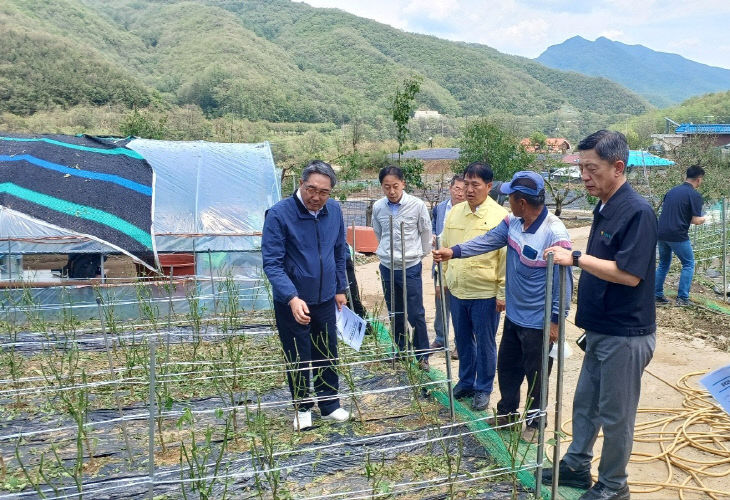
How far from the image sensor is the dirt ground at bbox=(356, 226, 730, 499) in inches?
116

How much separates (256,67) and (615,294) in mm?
49939

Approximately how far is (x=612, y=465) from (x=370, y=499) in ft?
3.27

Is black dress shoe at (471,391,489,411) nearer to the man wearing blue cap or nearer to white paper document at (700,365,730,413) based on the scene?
the man wearing blue cap

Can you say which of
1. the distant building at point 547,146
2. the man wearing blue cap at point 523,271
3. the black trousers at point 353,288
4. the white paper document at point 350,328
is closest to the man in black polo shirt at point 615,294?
the man wearing blue cap at point 523,271

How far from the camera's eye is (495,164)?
49.0 feet

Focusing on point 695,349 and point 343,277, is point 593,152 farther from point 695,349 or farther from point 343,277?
point 695,349

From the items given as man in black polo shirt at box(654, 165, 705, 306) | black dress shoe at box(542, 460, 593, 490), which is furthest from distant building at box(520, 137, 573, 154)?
black dress shoe at box(542, 460, 593, 490)

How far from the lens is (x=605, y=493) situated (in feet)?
8.25

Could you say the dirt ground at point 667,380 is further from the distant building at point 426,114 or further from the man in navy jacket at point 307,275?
the distant building at point 426,114

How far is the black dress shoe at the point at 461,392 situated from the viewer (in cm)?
371

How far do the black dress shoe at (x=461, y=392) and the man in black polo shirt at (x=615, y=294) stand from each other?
119 centimetres

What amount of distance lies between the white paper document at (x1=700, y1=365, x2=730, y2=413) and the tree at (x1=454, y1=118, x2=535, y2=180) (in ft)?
41.2

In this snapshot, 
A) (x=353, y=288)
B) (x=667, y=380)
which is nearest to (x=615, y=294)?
(x=667, y=380)

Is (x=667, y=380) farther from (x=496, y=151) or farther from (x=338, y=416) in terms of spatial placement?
(x=496, y=151)
